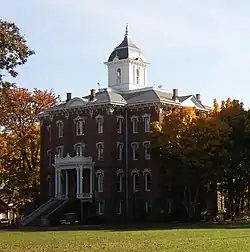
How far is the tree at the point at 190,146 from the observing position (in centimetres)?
6284

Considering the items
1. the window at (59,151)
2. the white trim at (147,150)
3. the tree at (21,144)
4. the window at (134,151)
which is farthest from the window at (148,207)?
the tree at (21,144)

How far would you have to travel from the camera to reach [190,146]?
63.8 metres

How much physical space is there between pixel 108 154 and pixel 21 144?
10.7 m

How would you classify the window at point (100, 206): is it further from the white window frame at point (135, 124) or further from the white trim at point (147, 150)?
the white window frame at point (135, 124)

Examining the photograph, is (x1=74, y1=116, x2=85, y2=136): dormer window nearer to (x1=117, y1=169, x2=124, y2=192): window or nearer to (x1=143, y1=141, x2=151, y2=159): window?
(x1=117, y1=169, x2=124, y2=192): window

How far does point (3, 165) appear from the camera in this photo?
75.0 metres

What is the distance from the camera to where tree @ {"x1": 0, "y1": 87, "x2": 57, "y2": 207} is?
74188 mm

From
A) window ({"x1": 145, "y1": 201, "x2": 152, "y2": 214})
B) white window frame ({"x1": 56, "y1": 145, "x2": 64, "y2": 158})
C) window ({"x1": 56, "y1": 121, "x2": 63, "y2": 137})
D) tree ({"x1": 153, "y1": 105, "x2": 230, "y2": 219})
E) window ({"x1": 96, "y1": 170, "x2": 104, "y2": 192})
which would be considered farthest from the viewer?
window ({"x1": 56, "y1": 121, "x2": 63, "y2": 137})

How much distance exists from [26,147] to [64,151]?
17.1ft

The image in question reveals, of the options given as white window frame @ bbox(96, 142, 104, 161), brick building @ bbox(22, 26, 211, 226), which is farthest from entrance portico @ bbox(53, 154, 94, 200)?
white window frame @ bbox(96, 142, 104, 161)

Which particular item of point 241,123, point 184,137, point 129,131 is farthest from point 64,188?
point 241,123

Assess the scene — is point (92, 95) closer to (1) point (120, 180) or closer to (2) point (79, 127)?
(2) point (79, 127)

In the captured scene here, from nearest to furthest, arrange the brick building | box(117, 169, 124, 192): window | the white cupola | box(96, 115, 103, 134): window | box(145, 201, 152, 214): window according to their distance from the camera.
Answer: box(145, 201, 152, 214): window → the brick building → box(117, 169, 124, 192): window → box(96, 115, 103, 134): window → the white cupola

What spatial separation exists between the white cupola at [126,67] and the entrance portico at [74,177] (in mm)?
11243
